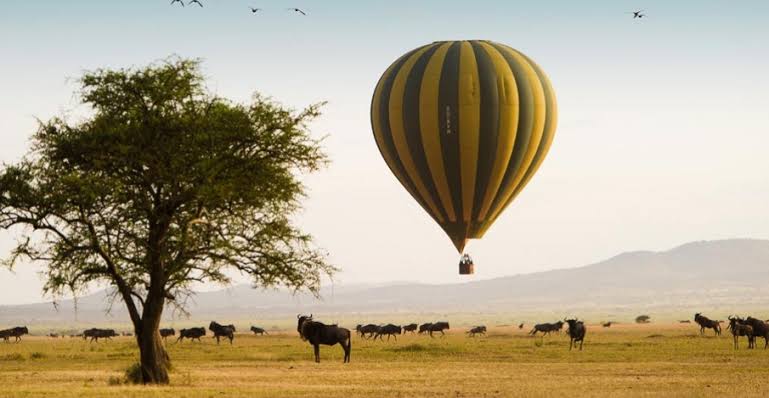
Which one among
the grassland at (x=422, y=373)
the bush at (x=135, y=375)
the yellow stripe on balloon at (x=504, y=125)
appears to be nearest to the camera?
the grassland at (x=422, y=373)

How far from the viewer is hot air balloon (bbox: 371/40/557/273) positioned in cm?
6166

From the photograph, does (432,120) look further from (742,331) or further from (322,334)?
(742,331)

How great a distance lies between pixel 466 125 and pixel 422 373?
1867 cm

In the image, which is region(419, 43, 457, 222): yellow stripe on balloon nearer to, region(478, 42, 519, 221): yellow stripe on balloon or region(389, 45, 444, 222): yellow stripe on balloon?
region(389, 45, 444, 222): yellow stripe on balloon

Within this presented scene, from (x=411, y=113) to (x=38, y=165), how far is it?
25.4 meters

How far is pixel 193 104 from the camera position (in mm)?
40812

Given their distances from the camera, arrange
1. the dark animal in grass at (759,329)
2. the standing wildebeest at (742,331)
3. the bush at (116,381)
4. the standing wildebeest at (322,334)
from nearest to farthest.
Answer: the bush at (116,381)
the standing wildebeest at (322,334)
the standing wildebeest at (742,331)
the dark animal in grass at (759,329)

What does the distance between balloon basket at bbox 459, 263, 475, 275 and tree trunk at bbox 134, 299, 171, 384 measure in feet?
84.6

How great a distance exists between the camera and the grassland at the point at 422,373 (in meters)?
37.3

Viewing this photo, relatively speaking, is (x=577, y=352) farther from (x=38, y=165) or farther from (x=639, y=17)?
(x=38, y=165)

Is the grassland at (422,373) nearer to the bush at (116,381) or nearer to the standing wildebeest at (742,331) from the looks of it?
the bush at (116,381)

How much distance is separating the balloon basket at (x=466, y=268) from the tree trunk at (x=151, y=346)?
25.8m

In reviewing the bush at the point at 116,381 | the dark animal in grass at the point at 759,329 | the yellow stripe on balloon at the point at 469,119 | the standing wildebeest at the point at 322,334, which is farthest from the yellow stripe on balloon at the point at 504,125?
the bush at the point at 116,381

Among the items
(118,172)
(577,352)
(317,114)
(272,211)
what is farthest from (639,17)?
(577,352)
